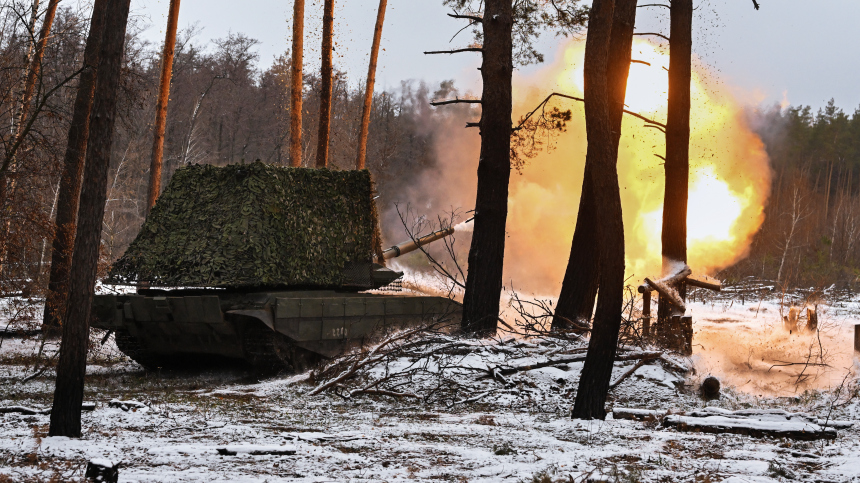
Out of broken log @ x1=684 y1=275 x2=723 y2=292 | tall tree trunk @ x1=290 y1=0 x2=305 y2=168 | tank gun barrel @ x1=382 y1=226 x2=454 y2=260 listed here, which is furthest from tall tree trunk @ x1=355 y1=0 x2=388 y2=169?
broken log @ x1=684 y1=275 x2=723 y2=292

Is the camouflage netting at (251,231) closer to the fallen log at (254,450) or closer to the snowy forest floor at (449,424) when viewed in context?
the snowy forest floor at (449,424)

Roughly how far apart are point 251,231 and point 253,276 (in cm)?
72

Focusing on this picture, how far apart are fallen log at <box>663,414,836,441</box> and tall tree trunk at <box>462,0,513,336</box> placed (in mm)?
4400

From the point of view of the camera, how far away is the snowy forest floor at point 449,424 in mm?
5398

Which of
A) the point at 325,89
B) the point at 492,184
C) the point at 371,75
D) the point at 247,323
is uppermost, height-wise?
the point at 371,75

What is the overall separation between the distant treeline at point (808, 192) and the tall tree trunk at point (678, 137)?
91.4 ft

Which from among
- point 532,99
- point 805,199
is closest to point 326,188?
point 532,99

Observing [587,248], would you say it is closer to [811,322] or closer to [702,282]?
[702,282]

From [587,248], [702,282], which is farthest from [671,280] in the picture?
[587,248]

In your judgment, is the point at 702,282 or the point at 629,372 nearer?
the point at 629,372

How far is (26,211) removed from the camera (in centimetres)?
1091

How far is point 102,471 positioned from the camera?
188 inches

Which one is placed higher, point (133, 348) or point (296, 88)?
point (296, 88)

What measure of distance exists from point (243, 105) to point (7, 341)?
32144 mm
